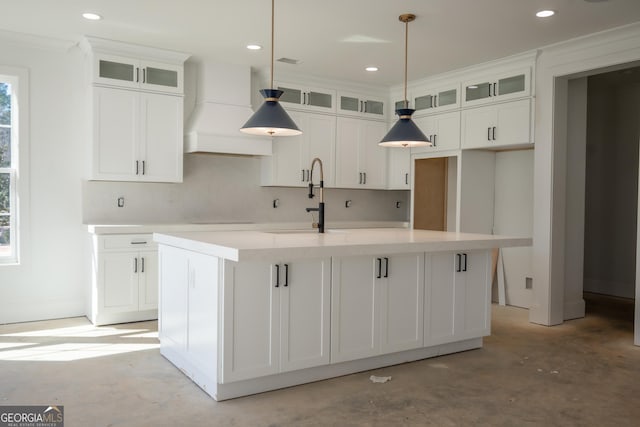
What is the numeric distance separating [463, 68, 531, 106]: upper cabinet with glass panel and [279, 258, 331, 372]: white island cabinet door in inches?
123

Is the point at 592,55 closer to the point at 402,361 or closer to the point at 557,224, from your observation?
the point at 557,224

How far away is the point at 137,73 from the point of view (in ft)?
16.8

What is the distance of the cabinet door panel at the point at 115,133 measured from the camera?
493 centimetres

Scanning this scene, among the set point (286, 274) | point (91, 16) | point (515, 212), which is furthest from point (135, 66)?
point (515, 212)

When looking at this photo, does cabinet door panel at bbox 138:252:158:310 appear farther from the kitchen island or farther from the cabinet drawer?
the kitchen island

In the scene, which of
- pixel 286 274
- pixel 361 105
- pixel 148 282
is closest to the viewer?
pixel 286 274

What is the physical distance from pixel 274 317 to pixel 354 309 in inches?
23.1

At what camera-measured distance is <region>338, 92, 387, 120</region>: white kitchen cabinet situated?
649 cm

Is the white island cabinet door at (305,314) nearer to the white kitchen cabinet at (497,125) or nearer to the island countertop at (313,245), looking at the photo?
the island countertop at (313,245)

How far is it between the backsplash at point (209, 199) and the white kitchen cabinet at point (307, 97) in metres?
0.80

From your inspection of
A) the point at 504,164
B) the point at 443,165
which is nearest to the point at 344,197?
the point at 443,165

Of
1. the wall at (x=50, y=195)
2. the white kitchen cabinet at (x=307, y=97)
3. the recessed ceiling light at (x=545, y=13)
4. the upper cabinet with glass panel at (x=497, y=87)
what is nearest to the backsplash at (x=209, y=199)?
the wall at (x=50, y=195)

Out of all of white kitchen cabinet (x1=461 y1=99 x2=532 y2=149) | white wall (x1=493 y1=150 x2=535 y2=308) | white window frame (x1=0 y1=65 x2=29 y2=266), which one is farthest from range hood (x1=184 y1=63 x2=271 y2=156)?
white wall (x1=493 y1=150 x2=535 y2=308)

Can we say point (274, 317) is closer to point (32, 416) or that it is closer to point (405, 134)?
point (32, 416)
